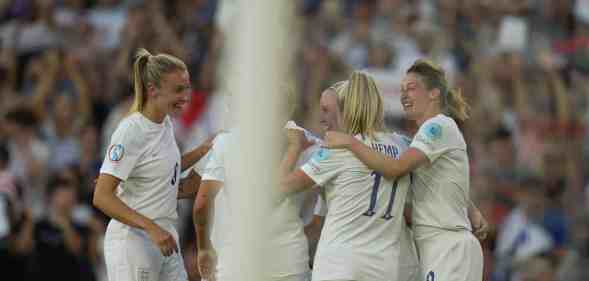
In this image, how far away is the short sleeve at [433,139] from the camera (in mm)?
7094

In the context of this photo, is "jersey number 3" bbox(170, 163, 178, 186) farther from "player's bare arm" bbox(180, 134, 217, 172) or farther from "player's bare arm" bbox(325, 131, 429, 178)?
"player's bare arm" bbox(325, 131, 429, 178)

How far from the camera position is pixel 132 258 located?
7.41m

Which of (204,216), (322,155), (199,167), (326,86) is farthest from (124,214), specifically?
(326,86)

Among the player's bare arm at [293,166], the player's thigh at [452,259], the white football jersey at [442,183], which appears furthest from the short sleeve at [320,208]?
the player's thigh at [452,259]

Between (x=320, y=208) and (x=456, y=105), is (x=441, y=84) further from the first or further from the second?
(x=320, y=208)

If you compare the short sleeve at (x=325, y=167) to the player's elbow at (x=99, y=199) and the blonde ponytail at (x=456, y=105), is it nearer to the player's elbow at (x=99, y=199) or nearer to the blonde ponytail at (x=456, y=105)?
the blonde ponytail at (x=456, y=105)

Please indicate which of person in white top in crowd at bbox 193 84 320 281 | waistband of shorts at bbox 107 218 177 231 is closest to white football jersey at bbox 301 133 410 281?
person in white top in crowd at bbox 193 84 320 281

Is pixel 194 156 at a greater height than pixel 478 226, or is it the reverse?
pixel 194 156

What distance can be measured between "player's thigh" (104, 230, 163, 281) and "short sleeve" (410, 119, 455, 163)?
1483mm

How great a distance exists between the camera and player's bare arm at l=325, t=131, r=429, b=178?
696 centimetres

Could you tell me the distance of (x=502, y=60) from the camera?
41.1 feet

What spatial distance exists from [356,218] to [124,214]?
1.17m

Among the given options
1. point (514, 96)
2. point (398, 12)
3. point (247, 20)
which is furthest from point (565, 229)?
point (247, 20)

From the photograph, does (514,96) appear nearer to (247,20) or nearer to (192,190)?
(192,190)
